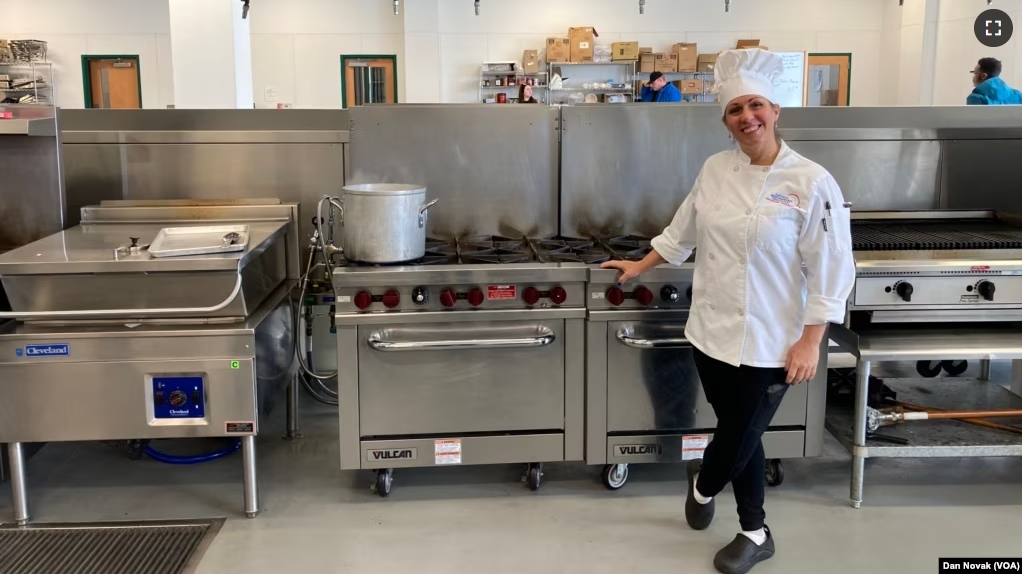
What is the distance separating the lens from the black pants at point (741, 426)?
6.45 ft

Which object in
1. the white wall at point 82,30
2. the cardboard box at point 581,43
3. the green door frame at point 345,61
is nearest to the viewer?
the cardboard box at point 581,43

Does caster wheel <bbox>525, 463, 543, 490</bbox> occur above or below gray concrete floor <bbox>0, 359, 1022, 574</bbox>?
above

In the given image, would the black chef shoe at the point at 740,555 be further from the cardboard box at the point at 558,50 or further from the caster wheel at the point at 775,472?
the cardboard box at the point at 558,50

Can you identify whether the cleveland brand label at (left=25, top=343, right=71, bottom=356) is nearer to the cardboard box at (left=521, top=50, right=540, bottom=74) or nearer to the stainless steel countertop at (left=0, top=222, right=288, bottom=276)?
the stainless steel countertop at (left=0, top=222, right=288, bottom=276)

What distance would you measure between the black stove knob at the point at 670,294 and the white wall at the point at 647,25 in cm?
624

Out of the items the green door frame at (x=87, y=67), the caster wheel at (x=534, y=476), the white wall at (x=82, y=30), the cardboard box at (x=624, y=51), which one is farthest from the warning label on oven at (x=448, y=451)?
the green door frame at (x=87, y=67)

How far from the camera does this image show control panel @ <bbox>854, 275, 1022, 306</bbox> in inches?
91.4

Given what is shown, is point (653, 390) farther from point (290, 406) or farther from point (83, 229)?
point (83, 229)

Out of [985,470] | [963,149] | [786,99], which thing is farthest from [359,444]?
[786,99]

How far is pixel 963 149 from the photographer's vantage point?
3.10 metres

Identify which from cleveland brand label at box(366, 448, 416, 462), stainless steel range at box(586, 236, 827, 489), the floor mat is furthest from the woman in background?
the floor mat

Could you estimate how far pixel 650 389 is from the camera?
2428 mm

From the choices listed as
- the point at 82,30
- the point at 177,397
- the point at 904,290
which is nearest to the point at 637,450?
the point at 904,290

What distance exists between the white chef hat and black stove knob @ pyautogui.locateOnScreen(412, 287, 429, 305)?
936 millimetres
